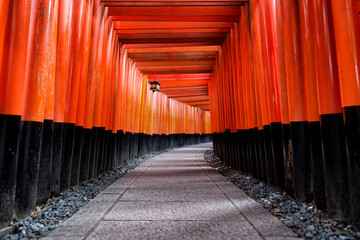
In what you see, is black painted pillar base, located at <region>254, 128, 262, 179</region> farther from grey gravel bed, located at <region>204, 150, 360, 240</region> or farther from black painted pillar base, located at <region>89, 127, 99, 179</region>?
black painted pillar base, located at <region>89, 127, 99, 179</region>

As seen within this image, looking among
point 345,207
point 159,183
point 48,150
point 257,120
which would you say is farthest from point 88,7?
point 345,207

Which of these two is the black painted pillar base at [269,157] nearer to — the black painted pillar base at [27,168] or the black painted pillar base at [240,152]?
the black painted pillar base at [240,152]

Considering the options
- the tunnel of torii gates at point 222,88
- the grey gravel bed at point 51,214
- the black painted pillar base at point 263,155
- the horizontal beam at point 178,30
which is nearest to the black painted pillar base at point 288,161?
the tunnel of torii gates at point 222,88

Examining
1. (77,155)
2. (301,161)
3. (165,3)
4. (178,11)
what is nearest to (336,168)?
(301,161)

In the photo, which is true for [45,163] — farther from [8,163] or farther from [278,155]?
[278,155]

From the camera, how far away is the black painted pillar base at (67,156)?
3936 mm

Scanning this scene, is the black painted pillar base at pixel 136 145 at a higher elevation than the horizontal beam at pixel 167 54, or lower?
lower

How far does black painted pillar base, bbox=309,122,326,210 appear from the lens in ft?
9.13

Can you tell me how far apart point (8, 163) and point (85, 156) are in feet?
7.97

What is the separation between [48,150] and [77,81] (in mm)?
1412

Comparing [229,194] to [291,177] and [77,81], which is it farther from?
[77,81]

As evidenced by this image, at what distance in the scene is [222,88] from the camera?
8688mm

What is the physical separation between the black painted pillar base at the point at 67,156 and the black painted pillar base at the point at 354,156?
3.72m

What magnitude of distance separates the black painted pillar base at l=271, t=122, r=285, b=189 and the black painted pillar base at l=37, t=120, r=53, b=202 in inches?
128
